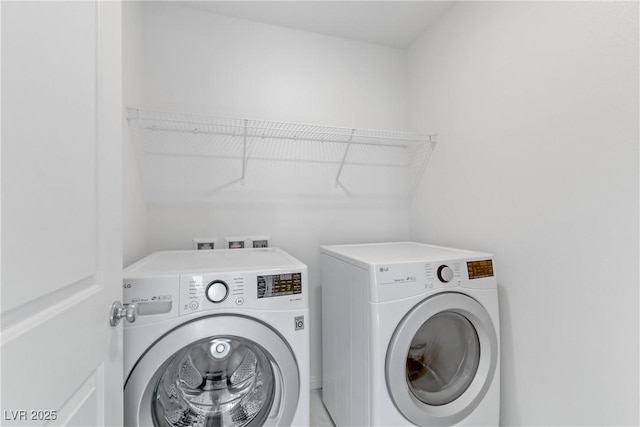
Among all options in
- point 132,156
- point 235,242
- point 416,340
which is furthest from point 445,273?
point 132,156

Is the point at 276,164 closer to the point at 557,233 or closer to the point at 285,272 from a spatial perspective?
the point at 285,272

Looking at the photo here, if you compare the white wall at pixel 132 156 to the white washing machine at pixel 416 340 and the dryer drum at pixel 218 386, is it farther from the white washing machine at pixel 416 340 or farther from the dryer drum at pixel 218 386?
the white washing machine at pixel 416 340

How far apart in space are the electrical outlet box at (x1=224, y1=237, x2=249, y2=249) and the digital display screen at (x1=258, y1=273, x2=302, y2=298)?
0.78m

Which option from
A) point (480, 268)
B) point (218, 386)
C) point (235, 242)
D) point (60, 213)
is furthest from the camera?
point (235, 242)

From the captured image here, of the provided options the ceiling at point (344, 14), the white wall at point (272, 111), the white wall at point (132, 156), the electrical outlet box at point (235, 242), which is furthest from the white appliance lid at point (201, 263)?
the ceiling at point (344, 14)

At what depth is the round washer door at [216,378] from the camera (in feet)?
3.19

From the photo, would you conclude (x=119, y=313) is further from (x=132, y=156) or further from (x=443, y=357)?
(x=443, y=357)

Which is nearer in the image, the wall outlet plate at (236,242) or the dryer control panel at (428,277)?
the dryer control panel at (428,277)

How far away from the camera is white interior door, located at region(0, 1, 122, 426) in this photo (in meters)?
0.44

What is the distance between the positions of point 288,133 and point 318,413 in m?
1.83

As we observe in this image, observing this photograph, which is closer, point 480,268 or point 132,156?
point 480,268

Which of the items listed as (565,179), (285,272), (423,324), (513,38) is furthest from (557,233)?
(285,272)

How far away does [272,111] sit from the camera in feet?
6.47

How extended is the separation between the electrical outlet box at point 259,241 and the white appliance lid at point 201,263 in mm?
305
